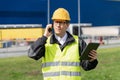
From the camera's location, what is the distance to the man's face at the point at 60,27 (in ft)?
16.0

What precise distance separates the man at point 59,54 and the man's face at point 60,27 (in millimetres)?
44

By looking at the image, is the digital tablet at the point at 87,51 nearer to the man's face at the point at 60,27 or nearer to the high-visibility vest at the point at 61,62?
the high-visibility vest at the point at 61,62

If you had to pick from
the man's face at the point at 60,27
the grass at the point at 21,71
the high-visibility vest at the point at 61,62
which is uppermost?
the man's face at the point at 60,27

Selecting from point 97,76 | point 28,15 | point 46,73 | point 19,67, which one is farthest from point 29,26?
point 46,73

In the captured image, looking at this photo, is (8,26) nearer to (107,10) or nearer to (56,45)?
(107,10)

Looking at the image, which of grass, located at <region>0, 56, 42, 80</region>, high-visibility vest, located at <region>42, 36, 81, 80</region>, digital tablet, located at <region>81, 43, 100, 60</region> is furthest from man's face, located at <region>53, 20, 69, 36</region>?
grass, located at <region>0, 56, 42, 80</region>

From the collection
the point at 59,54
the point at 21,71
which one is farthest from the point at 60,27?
the point at 21,71

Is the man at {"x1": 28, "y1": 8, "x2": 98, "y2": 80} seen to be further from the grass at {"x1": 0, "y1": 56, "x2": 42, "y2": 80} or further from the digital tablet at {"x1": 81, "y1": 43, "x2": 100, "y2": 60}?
the grass at {"x1": 0, "y1": 56, "x2": 42, "y2": 80}

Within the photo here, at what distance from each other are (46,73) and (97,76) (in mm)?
8421

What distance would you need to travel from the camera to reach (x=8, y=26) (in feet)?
173

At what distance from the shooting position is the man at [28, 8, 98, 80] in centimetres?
500

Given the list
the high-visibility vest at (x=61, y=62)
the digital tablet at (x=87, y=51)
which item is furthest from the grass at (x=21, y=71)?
the digital tablet at (x=87, y=51)

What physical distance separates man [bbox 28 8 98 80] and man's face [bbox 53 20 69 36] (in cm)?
4

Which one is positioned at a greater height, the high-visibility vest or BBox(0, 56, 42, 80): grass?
the high-visibility vest
